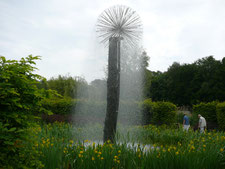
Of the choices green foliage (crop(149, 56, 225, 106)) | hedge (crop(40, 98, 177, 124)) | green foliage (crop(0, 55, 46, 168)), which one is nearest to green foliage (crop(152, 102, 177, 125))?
hedge (crop(40, 98, 177, 124))

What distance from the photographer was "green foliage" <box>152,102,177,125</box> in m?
13.9

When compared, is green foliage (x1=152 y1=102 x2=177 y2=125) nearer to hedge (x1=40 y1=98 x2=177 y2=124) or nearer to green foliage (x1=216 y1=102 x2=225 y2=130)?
hedge (x1=40 y1=98 x2=177 y2=124)

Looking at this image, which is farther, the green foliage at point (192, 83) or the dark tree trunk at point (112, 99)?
the green foliage at point (192, 83)

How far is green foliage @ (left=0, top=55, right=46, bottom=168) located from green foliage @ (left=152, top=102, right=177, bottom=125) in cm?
1152

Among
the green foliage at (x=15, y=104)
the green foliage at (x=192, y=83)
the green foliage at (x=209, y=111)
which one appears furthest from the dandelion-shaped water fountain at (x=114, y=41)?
the green foliage at (x=192, y=83)

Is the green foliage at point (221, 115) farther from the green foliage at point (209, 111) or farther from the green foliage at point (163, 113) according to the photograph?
the green foliage at point (163, 113)

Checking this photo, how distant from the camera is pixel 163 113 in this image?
555 inches

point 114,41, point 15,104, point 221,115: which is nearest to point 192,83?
point 221,115

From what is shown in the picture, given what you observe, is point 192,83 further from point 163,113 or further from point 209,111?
point 163,113

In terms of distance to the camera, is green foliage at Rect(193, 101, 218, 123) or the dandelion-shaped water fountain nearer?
the dandelion-shaped water fountain

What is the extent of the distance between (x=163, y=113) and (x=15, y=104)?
1226cm

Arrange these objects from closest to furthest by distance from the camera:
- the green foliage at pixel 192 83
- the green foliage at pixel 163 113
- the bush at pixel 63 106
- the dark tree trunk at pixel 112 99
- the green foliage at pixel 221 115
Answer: the dark tree trunk at pixel 112 99 → the green foliage at pixel 221 115 → the green foliage at pixel 163 113 → the bush at pixel 63 106 → the green foliage at pixel 192 83

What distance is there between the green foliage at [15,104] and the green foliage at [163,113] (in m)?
11.5

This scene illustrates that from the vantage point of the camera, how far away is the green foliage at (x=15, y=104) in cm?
257
